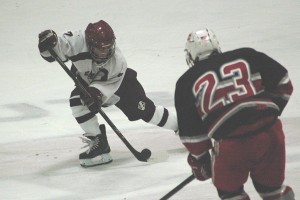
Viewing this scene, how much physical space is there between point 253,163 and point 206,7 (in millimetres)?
4180

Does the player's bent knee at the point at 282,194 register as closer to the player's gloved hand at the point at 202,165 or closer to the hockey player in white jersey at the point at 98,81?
the player's gloved hand at the point at 202,165

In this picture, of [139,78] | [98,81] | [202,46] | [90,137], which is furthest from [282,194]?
[139,78]

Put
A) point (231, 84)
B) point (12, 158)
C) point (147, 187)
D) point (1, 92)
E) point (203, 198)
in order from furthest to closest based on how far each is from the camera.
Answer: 1. point (1, 92)
2. point (12, 158)
3. point (147, 187)
4. point (203, 198)
5. point (231, 84)

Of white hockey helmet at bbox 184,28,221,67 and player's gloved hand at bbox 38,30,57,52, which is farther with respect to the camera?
player's gloved hand at bbox 38,30,57,52

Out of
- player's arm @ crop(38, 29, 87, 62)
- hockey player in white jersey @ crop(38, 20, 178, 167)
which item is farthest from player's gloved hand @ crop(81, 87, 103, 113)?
player's arm @ crop(38, 29, 87, 62)

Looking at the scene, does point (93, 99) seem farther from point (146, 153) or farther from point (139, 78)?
point (139, 78)

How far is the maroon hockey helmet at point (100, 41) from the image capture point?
3.00 meters

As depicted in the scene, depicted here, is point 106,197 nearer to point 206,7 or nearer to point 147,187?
point 147,187

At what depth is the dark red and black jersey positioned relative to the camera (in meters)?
1.98

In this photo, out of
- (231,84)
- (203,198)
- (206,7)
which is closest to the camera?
(231,84)

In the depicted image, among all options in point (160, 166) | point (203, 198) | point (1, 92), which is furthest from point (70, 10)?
point (203, 198)

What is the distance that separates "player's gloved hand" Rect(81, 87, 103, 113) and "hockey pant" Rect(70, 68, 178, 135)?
12cm

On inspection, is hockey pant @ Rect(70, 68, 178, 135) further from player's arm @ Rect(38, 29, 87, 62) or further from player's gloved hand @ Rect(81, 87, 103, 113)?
player's arm @ Rect(38, 29, 87, 62)

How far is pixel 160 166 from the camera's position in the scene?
3174mm
